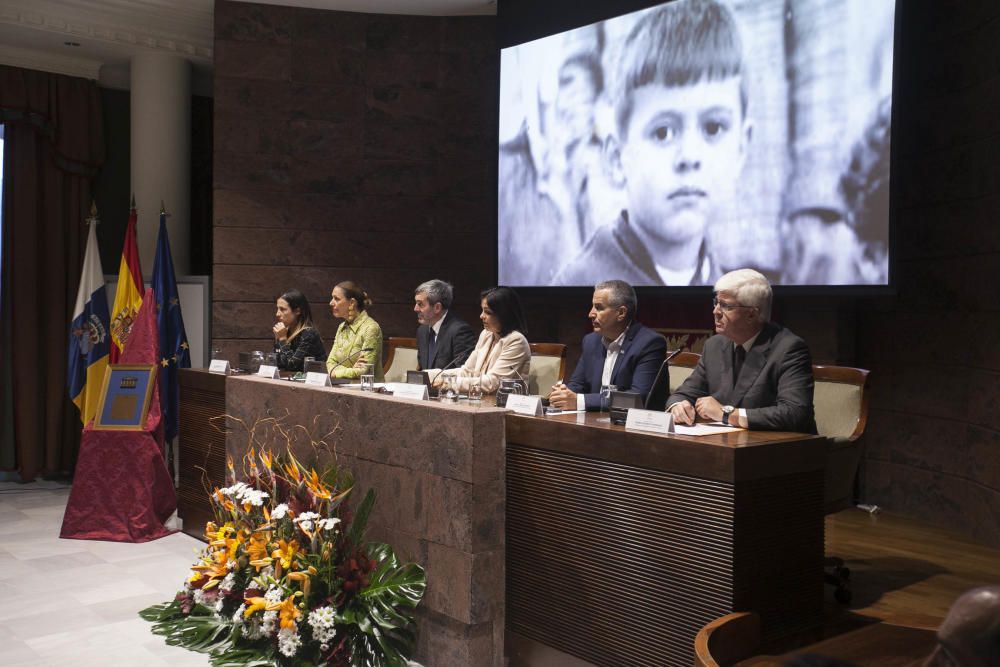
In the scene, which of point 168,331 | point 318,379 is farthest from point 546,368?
point 168,331

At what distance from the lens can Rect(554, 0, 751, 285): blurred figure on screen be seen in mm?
4816

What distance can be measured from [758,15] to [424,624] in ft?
11.2

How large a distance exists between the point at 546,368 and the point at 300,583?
5.97ft

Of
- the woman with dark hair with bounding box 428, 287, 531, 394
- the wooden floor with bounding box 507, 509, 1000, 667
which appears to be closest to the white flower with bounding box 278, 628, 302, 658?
the wooden floor with bounding box 507, 509, 1000, 667

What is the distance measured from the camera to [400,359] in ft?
17.9

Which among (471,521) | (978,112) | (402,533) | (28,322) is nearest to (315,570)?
(402,533)

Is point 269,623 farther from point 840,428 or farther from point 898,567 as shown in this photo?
point 898,567

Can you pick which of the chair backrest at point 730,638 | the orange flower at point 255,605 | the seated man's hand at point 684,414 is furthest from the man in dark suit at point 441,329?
the chair backrest at point 730,638

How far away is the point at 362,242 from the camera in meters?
6.45

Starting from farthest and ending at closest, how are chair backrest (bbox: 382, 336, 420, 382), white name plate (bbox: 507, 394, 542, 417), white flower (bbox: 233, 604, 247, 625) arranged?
chair backrest (bbox: 382, 336, 420, 382) < white flower (bbox: 233, 604, 247, 625) < white name plate (bbox: 507, 394, 542, 417)

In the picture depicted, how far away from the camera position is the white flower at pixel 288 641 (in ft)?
9.21

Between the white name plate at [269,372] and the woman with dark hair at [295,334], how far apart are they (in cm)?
73

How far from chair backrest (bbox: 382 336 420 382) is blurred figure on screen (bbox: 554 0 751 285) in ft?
4.00

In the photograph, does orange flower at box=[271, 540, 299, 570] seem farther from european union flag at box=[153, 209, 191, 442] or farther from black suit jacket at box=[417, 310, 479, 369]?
european union flag at box=[153, 209, 191, 442]
